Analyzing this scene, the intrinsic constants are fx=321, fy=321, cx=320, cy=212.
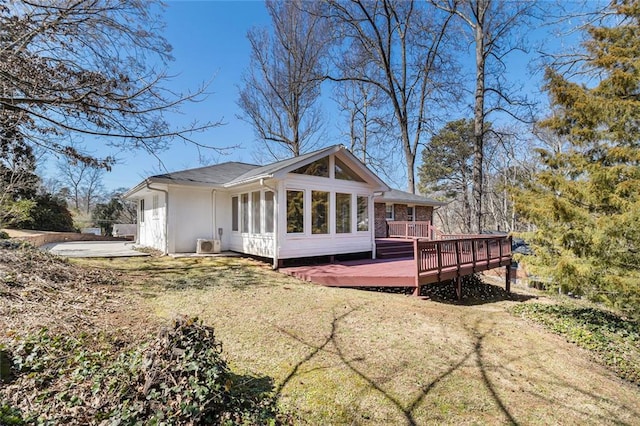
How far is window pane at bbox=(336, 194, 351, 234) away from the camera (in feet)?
34.5

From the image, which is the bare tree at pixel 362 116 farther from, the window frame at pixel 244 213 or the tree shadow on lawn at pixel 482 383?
the tree shadow on lawn at pixel 482 383

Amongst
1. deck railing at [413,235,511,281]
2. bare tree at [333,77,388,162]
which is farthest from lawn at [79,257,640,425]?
bare tree at [333,77,388,162]

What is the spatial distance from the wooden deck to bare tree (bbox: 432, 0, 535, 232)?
13.6 feet

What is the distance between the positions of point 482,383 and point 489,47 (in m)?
14.9

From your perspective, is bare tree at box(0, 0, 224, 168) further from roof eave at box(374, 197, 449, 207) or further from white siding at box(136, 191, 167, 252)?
roof eave at box(374, 197, 449, 207)

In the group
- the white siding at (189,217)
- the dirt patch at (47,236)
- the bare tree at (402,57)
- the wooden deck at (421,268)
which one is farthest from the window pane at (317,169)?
the dirt patch at (47,236)

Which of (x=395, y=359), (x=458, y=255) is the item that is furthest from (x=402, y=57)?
(x=395, y=359)

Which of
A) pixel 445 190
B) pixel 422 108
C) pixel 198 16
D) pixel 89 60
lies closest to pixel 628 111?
pixel 198 16

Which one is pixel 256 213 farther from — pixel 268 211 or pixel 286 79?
pixel 286 79

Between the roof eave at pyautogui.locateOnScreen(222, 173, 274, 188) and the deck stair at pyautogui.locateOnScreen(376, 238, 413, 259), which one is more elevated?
the roof eave at pyautogui.locateOnScreen(222, 173, 274, 188)

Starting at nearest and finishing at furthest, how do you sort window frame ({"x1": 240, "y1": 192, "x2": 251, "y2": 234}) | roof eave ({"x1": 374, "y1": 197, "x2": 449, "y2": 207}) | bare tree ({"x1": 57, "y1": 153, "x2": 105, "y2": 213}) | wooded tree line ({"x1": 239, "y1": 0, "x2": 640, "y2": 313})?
wooded tree line ({"x1": 239, "y1": 0, "x2": 640, "y2": 313}) < window frame ({"x1": 240, "y1": 192, "x2": 251, "y2": 234}) < roof eave ({"x1": 374, "y1": 197, "x2": 449, "y2": 207}) < bare tree ({"x1": 57, "y1": 153, "x2": 105, "y2": 213})

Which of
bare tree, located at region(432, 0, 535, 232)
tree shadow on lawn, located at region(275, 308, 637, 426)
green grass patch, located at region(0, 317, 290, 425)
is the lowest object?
tree shadow on lawn, located at region(275, 308, 637, 426)

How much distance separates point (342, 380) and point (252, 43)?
2016 centimetres

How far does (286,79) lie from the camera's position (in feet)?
63.1
